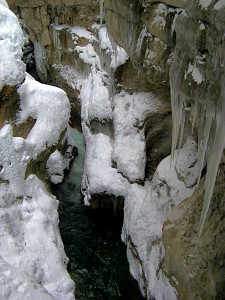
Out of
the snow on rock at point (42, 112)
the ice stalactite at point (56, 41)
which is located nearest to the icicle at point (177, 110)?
the snow on rock at point (42, 112)

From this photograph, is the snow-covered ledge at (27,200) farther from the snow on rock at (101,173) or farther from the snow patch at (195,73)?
the snow patch at (195,73)

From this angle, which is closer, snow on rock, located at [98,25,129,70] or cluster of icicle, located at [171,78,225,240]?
cluster of icicle, located at [171,78,225,240]

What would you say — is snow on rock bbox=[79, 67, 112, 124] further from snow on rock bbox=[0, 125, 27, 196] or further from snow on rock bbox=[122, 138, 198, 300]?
snow on rock bbox=[0, 125, 27, 196]

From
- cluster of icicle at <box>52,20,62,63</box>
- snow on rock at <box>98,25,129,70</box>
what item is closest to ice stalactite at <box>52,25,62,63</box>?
cluster of icicle at <box>52,20,62,63</box>

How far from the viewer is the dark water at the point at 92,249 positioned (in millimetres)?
7160

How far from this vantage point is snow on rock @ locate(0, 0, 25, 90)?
20.1 feet

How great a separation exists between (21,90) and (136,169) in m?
3.28

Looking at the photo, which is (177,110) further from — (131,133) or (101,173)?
(101,173)

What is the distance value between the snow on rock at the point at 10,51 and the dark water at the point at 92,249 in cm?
430

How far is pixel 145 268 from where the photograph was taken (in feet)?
19.6

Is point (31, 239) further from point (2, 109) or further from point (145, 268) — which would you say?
point (2, 109)

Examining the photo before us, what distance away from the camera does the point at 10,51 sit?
20.6ft

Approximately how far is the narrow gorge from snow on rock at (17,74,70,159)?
0.02 meters

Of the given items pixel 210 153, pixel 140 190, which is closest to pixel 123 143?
pixel 140 190
